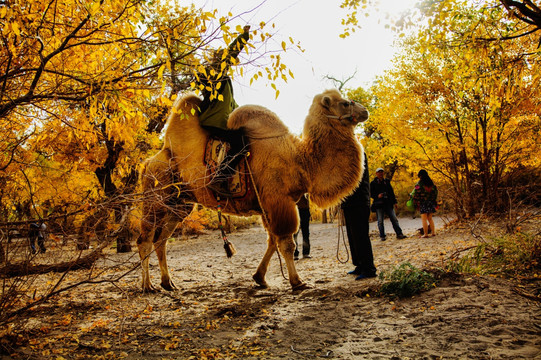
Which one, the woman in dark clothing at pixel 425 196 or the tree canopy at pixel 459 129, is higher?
the tree canopy at pixel 459 129

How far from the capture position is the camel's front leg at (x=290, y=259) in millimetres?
5273

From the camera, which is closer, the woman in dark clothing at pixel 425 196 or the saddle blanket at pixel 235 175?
the saddle blanket at pixel 235 175

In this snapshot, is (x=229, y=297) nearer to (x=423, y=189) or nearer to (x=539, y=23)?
(x=539, y=23)

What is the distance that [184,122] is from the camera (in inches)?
239

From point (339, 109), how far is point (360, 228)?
2.02 m

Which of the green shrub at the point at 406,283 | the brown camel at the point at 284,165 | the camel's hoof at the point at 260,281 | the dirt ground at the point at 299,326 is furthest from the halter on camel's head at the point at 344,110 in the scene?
the camel's hoof at the point at 260,281

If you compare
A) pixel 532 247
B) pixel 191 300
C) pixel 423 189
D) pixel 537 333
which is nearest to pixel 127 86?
pixel 191 300

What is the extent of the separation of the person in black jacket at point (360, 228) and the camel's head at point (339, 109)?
1115 mm

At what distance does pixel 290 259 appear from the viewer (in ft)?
17.4

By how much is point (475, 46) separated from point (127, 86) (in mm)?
4318

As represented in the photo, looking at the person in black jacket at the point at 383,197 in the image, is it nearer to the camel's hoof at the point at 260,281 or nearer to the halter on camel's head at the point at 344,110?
the halter on camel's head at the point at 344,110

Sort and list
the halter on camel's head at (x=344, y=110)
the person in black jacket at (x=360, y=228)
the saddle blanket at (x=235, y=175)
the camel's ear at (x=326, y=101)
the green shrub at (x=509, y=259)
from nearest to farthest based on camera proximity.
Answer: the green shrub at (x=509, y=259)
the saddle blanket at (x=235, y=175)
the halter on camel's head at (x=344, y=110)
the camel's ear at (x=326, y=101)
the person in black jacket at (x=360, y=228)

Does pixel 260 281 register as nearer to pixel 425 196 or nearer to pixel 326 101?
pixel 326 101

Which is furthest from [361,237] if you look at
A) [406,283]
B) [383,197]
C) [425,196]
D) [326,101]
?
[383,197]
